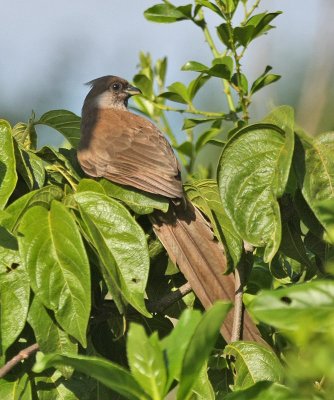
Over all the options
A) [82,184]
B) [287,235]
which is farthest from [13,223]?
[287,235]

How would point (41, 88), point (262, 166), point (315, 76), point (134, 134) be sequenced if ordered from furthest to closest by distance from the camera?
point (41, 88), point (315, 76), point (134, 134), point (262, 166)

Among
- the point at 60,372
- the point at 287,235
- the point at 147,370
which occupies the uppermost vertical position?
the point at 147,370

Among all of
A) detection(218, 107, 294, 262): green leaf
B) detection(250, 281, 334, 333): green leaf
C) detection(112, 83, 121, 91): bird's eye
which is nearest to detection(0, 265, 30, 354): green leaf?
detection(218, 107, 294, 262): green leaf

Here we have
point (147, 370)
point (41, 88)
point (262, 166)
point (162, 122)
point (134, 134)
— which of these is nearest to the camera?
point (147, 370)

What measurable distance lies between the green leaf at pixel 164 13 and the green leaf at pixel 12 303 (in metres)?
1.88

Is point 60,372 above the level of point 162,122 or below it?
below

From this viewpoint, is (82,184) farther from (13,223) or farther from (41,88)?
(41,88)

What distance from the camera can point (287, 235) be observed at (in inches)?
120

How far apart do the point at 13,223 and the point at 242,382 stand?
963 mm

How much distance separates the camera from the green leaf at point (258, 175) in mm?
2756

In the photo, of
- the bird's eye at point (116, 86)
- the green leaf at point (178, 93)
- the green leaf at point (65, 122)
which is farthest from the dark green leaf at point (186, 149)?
the bird's eye at point (116, 86)

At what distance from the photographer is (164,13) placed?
408 cm

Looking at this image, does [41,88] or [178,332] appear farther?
[41,88]

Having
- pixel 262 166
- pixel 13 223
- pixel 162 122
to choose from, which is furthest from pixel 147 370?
pixel 162 122
